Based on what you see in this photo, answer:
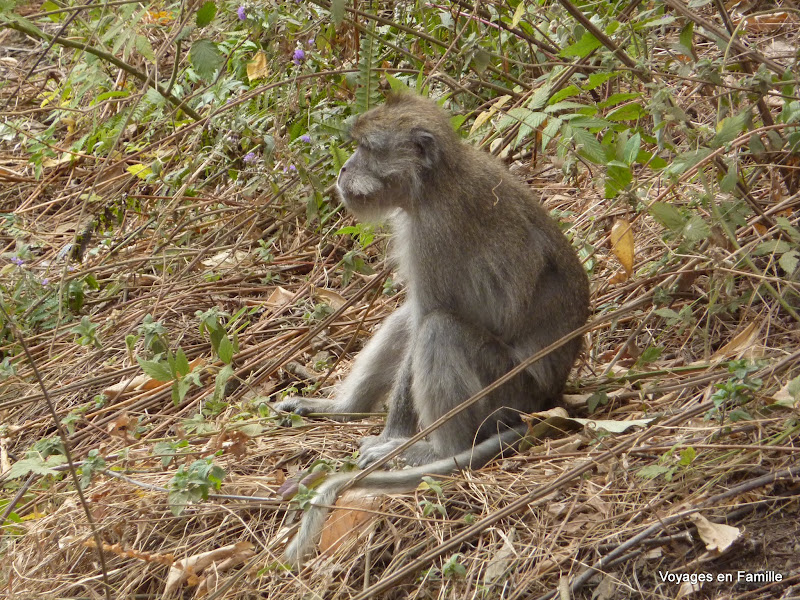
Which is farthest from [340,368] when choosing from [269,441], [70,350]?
[70,350]

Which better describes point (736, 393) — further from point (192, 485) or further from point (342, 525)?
point (192, 485)

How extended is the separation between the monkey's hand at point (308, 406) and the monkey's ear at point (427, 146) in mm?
1759

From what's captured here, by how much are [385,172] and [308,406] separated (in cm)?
166

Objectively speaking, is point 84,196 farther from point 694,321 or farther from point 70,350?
A: point 694,321

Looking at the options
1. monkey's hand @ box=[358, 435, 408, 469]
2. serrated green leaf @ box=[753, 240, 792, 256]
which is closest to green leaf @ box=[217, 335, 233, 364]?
monkey's hand @ box=[358, 435, 408, 469]

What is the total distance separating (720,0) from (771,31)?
253 cm

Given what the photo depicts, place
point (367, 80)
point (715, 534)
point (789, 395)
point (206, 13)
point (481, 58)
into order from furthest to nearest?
point (367, 80) < point (481, 58) < point (206, 13) < point (789, 395) < point (715, 534)

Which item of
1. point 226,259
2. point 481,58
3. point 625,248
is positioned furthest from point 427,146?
point 226,259

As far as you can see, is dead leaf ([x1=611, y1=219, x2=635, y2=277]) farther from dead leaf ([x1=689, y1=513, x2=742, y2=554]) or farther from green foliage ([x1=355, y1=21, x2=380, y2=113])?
dead leaf ([x1=689, y1=513, x2=742, y2=554])

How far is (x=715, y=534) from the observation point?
3521mm

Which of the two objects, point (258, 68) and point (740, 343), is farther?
point (258, 68)

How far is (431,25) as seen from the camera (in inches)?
281

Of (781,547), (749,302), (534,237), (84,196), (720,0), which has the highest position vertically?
(84,196)

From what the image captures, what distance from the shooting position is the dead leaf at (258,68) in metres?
7.23
